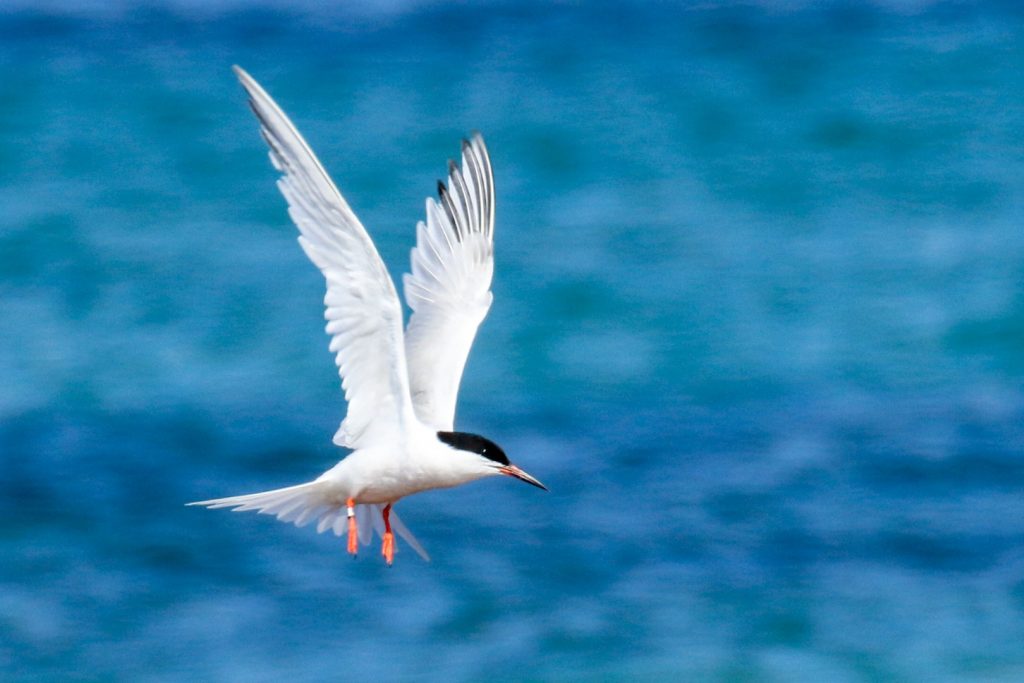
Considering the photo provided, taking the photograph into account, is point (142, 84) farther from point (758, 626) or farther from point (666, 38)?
point (758, 626)

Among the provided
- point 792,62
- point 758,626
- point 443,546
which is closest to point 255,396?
point 443,546

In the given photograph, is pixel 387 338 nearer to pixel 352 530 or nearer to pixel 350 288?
pixel 350 288

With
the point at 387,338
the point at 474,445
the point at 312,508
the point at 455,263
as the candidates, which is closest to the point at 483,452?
the point at 474,445

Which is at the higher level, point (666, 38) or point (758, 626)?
point (666, 38)

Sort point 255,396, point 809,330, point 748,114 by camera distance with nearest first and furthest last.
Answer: point 255,396
point 809,330
point 748,114

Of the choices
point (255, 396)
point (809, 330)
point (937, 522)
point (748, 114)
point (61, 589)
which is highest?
point (748, 114)

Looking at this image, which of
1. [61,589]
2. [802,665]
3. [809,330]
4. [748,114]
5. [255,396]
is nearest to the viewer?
[802,665]

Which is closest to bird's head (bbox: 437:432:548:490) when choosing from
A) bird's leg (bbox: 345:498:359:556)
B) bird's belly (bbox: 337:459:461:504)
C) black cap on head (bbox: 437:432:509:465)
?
black cap on head (bbox: 437:432:509:465)
